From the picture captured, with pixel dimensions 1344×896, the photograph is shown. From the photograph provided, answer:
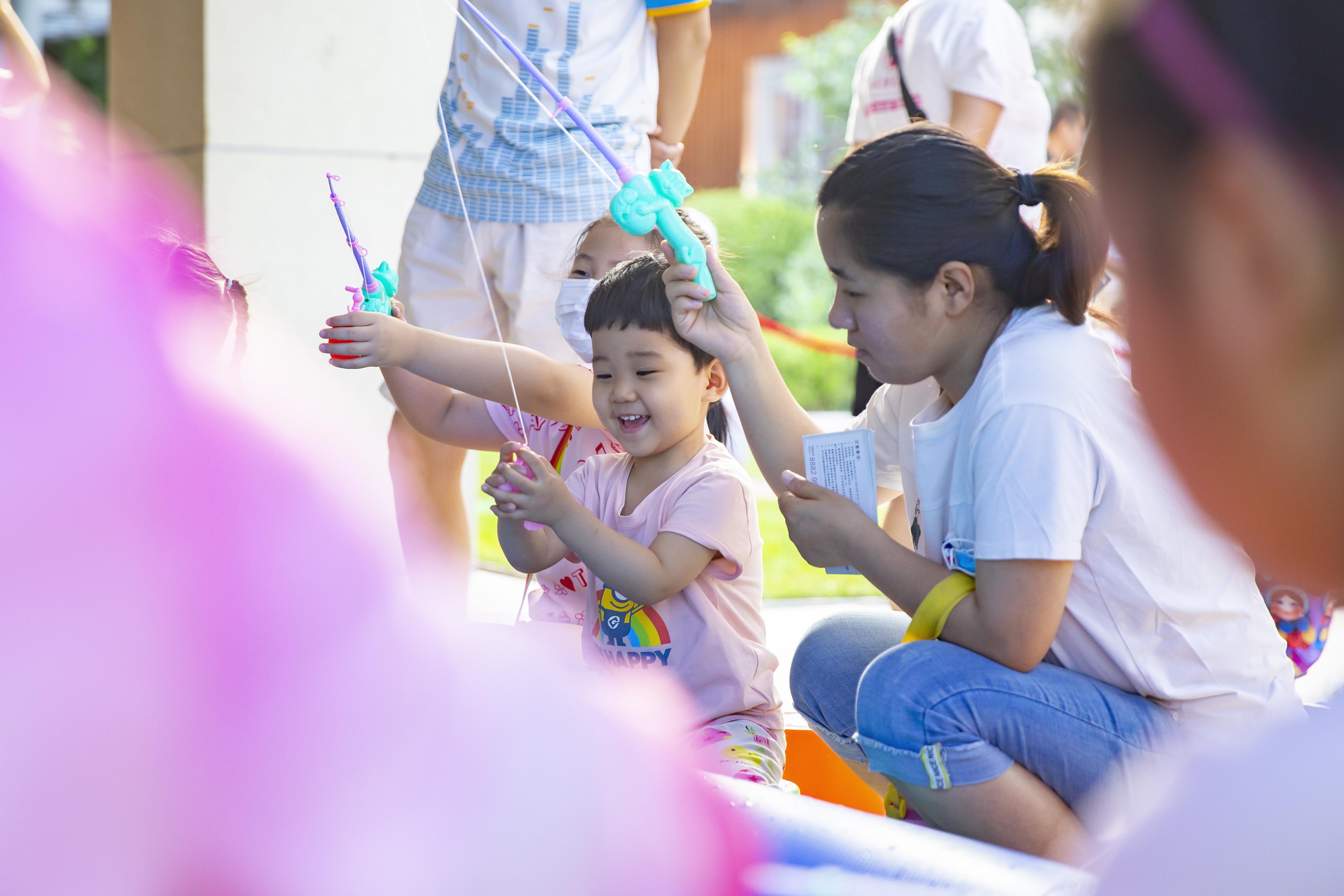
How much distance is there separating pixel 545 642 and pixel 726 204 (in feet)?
45.5

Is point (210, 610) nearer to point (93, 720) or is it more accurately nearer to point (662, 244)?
point (93, 720)

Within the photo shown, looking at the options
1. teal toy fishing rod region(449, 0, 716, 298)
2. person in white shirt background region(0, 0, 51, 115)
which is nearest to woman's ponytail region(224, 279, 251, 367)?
teal toy fishing rod region(449, 0, 716, 298)

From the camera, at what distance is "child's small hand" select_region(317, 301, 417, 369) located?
1.95m

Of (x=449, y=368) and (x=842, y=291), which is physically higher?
(x=842, y=291)

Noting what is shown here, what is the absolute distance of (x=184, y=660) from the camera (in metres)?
0.52

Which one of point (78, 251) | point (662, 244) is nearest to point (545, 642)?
point (78, 251)

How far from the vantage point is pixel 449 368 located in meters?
2.13

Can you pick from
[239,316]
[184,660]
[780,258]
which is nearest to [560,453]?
[239,316]

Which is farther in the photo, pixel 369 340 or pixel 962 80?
pixel 962 80

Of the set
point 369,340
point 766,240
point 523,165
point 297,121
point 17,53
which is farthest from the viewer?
point 766,240

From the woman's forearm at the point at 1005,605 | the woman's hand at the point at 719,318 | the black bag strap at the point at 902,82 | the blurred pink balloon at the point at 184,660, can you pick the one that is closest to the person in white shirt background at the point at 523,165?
the woman's hand at the point at 719,318

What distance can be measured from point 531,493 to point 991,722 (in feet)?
2.45

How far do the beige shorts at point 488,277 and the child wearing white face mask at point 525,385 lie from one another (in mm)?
110

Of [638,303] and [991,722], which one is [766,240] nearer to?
[638,303]
